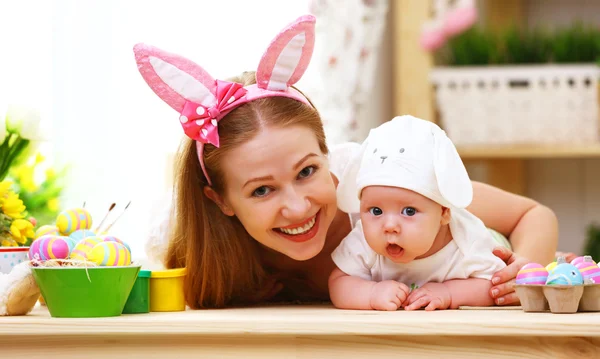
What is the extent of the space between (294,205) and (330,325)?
27 centimetres

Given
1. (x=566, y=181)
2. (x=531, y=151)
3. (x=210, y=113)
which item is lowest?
(x=566, y=181)

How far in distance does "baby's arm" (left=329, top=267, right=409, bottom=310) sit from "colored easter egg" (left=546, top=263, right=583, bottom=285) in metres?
0.21

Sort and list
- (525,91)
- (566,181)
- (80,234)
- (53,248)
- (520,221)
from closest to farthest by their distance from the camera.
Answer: (53,248) → (80,234) → (520,221) → (525,91) → (566,181)

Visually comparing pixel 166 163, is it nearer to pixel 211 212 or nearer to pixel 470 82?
pixel 211 212

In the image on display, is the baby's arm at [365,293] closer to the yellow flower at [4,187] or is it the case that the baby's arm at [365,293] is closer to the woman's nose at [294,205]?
the woman's nose at [294,205]

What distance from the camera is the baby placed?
111 cm

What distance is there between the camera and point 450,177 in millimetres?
1097

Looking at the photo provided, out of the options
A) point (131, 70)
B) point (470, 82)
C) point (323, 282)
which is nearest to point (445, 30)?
point (470, 82)

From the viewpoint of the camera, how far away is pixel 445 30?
2398mm

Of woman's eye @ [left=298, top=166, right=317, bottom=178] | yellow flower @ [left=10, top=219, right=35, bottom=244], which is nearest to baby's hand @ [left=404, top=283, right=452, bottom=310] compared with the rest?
woman's eye @ [left=298, top=166, right=317, bottom=178]

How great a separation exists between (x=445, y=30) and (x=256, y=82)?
1.25 meters

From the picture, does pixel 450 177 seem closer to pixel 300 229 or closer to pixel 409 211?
pixel 409 211

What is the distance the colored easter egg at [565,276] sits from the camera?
3.38 ft

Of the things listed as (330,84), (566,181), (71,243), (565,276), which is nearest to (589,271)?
(565,276)
